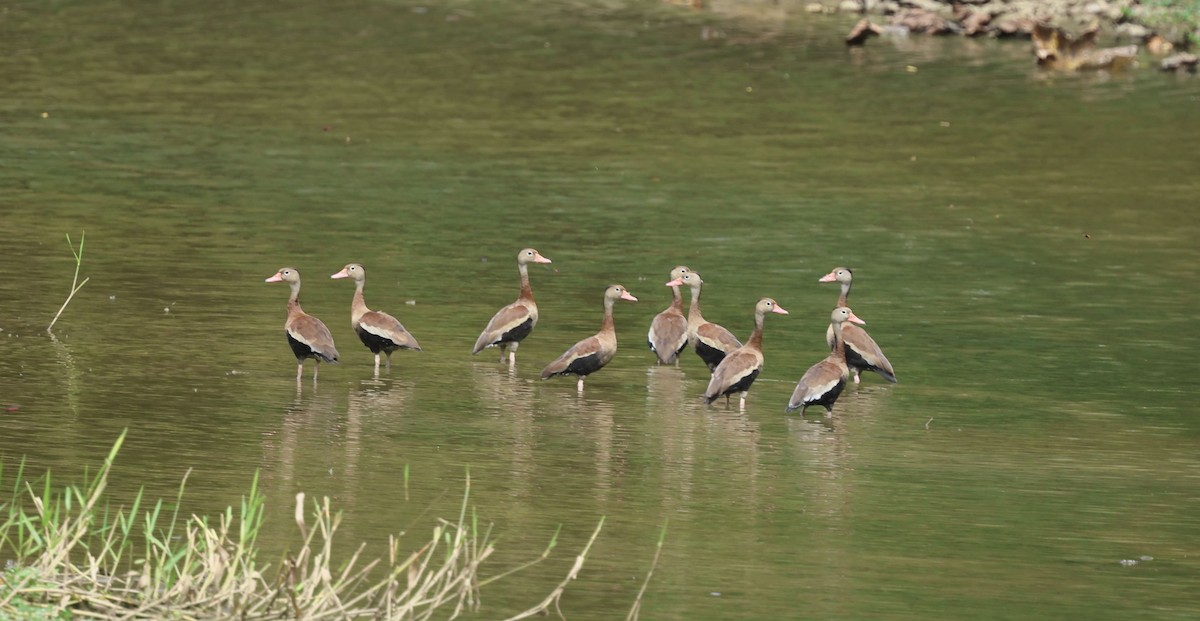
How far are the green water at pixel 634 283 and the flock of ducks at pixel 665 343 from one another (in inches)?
7.6

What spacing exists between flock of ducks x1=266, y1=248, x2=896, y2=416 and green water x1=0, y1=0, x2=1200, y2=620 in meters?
0.19

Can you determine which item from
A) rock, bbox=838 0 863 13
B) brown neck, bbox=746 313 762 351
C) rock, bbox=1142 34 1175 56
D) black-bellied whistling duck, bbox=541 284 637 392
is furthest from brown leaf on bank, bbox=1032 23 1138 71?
black-bellied whistling duck, bbox=541 284 637 392

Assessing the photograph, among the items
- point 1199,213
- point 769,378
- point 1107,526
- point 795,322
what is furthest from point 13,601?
point 1199,213

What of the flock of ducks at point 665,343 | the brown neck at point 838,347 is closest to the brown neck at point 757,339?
the flock of ducks at point 665,343

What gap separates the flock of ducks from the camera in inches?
470

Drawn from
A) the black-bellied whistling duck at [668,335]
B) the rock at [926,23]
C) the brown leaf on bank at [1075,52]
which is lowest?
the black-bellied whistling duck at [668,335]

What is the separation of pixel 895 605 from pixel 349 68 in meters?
17.9

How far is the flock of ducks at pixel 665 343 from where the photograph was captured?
11930 millimetres

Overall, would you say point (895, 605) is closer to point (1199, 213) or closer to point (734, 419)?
point (734, 419)

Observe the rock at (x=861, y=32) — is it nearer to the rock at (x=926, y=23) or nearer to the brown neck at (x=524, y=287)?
the rock at (x=926, y=23)

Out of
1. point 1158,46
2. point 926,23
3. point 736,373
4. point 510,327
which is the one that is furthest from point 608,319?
point 926,23

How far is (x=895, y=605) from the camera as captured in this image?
26.9ft

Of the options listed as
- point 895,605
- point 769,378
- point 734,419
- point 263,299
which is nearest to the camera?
point 895,605

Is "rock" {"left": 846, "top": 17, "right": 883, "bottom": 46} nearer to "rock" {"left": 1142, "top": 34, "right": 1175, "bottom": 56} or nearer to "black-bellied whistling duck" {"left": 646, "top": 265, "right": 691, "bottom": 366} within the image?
"rock" {"left": 1142, "top": 34, "right": 1175, "bottom": 56}
